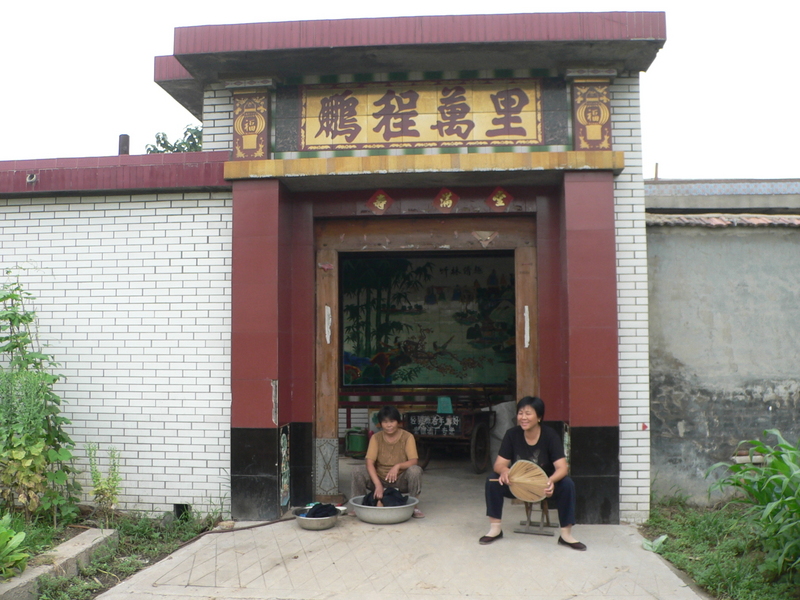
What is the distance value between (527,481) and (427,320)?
609 cm

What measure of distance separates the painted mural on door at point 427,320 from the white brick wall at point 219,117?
186 inches

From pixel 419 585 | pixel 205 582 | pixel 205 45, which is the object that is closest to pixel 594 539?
pixel 419 585

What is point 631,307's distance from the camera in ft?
19.2

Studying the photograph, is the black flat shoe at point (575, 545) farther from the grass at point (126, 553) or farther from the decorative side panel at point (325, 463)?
the grass at point (126, 553)

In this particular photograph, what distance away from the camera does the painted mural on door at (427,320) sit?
10.8 meters

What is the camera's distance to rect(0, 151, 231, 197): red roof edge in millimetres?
6055

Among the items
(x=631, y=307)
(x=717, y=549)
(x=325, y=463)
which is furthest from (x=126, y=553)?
(x=631, y=307)

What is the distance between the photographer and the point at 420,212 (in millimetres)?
6312

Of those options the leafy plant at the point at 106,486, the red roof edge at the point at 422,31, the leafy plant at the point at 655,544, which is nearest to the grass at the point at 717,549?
the leafy plant at the point at 655,544

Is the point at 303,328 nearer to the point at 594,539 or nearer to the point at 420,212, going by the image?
the point at 420,212

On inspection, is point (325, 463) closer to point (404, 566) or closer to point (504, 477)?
point (404, 566)

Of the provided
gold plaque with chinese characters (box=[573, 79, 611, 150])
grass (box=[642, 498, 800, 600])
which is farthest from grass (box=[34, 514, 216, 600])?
gold plaque with chinese characters (box=[573, 79, 611, 150])

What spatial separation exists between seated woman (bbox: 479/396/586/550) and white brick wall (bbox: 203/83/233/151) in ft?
12.2

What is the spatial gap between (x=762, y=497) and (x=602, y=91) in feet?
11.8
